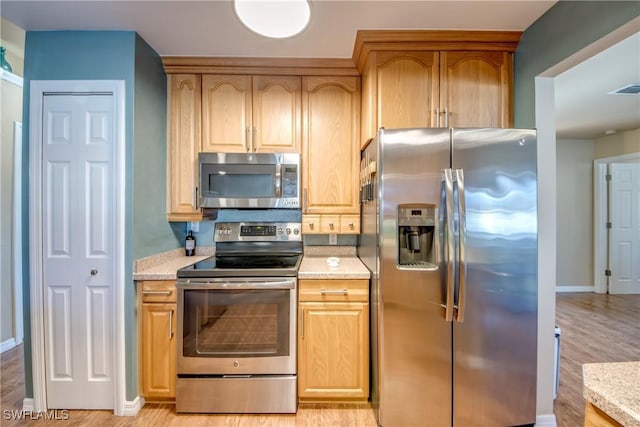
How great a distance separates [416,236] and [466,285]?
38 cm

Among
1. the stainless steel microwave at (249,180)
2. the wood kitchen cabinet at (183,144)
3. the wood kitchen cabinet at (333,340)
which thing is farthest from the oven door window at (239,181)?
the wood kitchen cabinet at (333,340)

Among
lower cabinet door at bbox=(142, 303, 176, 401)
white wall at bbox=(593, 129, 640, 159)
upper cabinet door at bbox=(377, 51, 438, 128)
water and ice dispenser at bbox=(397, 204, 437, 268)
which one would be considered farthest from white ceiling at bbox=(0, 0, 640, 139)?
white wall at bbox=(593, 129, 640, 159)

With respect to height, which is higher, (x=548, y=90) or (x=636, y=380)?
(x=548, y=90)

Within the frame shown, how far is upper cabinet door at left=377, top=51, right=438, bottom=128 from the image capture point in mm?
1971

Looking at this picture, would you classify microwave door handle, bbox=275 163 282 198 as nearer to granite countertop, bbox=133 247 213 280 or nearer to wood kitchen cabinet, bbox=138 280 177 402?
granite countertop, bbox=133 247 213 280

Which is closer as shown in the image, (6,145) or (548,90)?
(548,90)

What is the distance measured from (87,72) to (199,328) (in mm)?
1822

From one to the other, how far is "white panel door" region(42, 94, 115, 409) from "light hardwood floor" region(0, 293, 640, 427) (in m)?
0.24

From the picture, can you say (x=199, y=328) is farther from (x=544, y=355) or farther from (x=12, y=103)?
(x=12, y=103)

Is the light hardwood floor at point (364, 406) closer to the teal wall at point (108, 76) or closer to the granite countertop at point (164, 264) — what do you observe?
the teal wall at point (108, 76)

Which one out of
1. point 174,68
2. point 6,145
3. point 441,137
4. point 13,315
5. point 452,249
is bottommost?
point 13,315

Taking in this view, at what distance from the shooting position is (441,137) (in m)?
1.67

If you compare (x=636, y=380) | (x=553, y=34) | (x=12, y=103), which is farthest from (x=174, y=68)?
(x=636, y=380)

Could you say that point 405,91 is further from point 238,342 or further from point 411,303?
point 238,342
